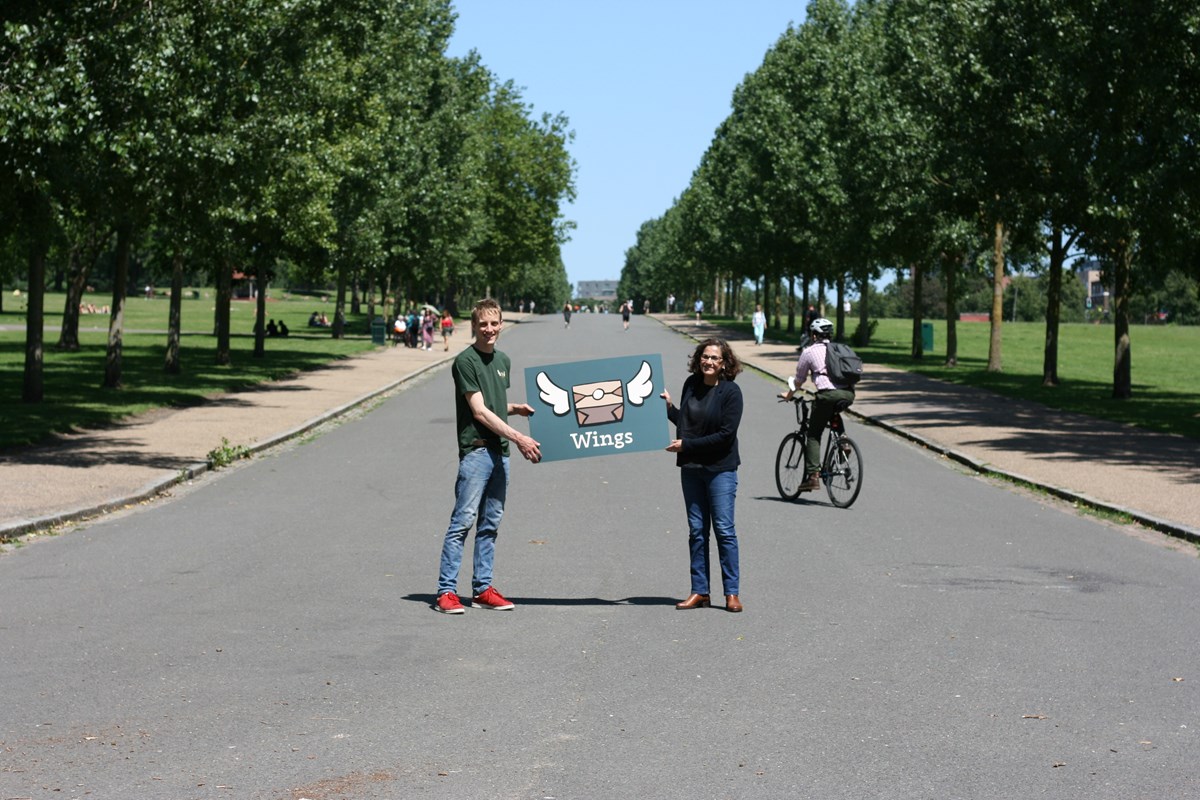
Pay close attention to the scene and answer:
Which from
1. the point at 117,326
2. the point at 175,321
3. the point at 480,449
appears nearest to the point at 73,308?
the point at 175,321

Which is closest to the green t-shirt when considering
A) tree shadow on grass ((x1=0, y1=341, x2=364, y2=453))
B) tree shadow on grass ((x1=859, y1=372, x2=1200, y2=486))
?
tree shadow on grass ((x1=859, y1=372, x2=1200, y2=486))

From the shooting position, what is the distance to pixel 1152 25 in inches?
989

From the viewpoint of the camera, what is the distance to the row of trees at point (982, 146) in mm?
25297

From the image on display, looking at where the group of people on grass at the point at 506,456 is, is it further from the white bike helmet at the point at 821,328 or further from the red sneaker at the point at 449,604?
the white bike helmet at the point at 821,328

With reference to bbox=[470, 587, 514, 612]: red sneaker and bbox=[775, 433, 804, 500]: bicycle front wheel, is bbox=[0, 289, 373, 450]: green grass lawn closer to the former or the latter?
bbox=[775, 433, 804, 500]: bicycle front wheel

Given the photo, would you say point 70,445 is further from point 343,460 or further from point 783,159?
point 783,159

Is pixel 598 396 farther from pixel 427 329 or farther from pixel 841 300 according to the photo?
pixel 841 300

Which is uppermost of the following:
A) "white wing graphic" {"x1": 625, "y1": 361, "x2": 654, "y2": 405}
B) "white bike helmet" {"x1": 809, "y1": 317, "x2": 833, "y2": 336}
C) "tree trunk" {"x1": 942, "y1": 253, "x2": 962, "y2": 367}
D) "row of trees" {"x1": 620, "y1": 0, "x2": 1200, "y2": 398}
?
"row of trees" {"x1": 620, "y1": 0, "x2": 1200, "y2": 398}

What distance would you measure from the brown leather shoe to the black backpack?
3.01 feet

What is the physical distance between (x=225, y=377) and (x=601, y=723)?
2961 cm

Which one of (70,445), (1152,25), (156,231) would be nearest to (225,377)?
(156,231)

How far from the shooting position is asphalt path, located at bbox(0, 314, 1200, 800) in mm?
5848

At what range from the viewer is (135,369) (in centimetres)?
3731

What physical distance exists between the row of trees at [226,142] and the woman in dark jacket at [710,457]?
32.9 feet
